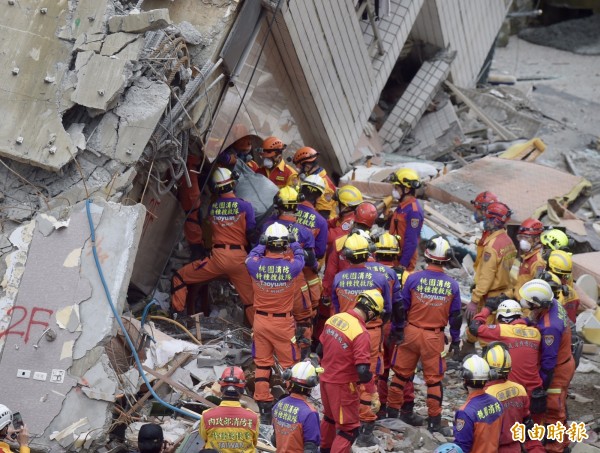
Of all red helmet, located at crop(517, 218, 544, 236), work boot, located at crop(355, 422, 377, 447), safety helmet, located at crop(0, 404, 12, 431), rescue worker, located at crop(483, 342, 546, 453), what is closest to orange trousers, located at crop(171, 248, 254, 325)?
work boot, located at crop(355, 422, 377, 447)

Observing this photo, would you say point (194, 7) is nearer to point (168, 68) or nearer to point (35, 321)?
point (168, 68)

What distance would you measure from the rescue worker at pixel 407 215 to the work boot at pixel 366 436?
10.4 feet

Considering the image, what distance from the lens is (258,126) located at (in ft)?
42.2

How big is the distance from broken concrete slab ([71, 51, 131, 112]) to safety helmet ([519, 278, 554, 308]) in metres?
4.30

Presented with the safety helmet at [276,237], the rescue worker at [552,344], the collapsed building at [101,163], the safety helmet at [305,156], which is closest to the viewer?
the collapsed building at [101,163]

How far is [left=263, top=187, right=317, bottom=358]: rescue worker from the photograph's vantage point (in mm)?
11164

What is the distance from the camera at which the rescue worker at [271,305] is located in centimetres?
998

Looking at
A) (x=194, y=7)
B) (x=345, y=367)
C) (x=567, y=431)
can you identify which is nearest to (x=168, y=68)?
(x=194, y=7)

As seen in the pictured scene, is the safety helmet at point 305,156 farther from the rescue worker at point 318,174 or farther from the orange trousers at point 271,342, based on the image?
the orange trousers at point 271,342

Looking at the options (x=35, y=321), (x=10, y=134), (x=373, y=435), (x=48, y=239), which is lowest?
(x=373, y=435)

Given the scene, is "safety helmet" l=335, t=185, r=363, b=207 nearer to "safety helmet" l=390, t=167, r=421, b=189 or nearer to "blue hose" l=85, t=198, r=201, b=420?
"safety helmet" l=390, t=167, r=421, b=189

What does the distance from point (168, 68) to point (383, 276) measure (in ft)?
9.68

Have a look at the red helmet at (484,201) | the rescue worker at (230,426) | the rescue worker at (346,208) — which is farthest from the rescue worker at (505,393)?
the rescue worker at (346,208)

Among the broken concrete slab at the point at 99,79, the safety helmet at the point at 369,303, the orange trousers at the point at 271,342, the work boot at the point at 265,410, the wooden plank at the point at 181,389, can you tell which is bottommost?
the work boot at the point at 265,410
